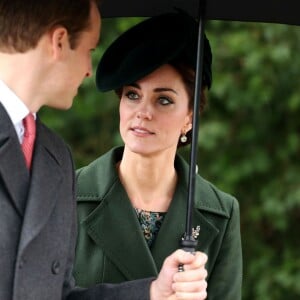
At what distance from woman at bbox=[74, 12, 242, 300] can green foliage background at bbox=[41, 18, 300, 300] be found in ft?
12.8

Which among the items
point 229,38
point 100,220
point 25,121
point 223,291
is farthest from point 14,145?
point 229,38

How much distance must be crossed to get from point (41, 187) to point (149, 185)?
80cm

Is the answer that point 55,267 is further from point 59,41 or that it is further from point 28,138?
point 59,41

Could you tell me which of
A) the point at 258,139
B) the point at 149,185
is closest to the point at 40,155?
the point at 149,185

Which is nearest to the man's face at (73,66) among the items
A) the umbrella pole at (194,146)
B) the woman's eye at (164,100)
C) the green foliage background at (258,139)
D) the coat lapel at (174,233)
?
the umbrella pole at (194,146)

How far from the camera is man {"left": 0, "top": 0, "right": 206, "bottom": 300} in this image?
2.80m

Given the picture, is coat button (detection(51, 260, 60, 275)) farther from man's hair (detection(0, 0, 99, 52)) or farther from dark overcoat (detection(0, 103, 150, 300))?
man's hair (detection(0, 0, 99, 52))

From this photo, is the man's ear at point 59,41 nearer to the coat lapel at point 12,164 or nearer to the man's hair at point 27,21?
the man's hair at point 27,21

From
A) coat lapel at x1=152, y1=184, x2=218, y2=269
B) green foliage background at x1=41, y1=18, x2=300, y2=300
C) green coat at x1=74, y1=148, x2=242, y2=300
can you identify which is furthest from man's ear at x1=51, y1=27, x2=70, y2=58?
green foliage background at x1=41, y1=18, x2=300, y2=300

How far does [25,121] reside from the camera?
2.91m

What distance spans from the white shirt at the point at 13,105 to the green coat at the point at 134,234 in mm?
776

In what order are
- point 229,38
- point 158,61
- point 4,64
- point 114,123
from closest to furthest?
1. point 4,64
2. point 158,61
3. point 229,38
4. point 114,123

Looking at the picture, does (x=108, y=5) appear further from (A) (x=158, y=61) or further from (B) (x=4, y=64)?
(B) (x=4, y=64)

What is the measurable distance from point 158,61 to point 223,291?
79 cm
